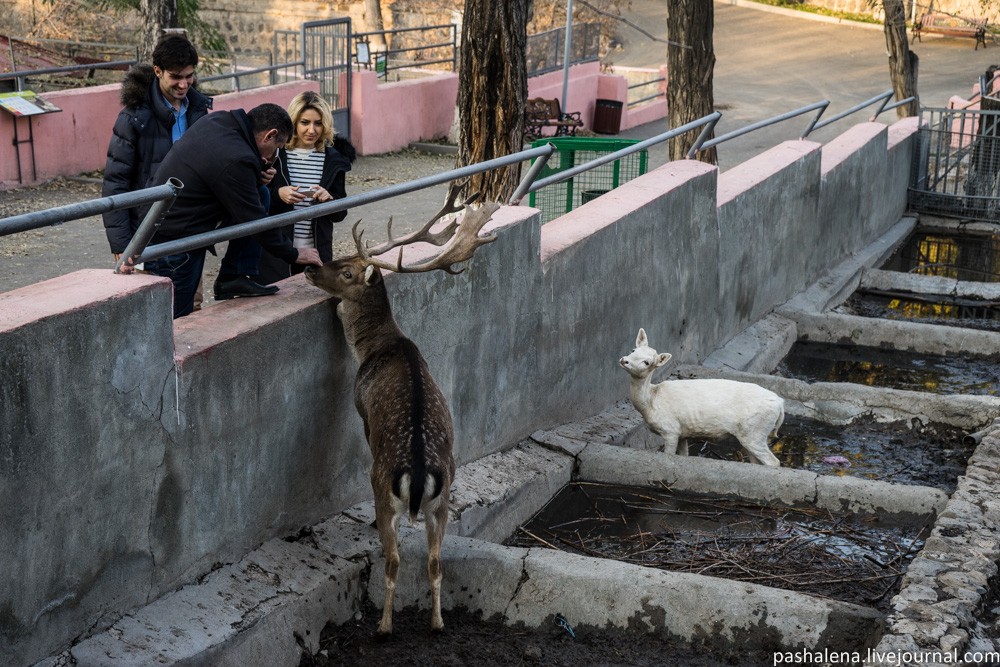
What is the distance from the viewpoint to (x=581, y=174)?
40.1 ft

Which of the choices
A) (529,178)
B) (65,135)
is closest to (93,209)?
(529,178)

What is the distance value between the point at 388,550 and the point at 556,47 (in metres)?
21.5

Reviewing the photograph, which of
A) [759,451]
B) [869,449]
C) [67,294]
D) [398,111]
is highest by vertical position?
[67,294]

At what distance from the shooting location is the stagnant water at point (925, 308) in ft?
41.0

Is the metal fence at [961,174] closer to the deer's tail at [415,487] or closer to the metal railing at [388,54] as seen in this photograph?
the metal railing at [388,54]

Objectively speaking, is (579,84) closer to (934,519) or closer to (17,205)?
(17,205)

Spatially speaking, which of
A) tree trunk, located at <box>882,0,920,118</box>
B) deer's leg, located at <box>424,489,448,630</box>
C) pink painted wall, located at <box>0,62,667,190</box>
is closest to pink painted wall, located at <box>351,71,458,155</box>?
pink painted wall, located at <box>0,62,667,190</box>

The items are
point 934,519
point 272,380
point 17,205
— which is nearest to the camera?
point 272,380

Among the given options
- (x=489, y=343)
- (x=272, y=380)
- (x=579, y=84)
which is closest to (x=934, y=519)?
(x=489, y=343)

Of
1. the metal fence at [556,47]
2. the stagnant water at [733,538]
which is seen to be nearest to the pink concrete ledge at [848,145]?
the stagnant water at [733,538]

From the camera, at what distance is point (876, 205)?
15414 millimetres

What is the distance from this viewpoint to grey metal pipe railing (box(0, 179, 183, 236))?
3.91m

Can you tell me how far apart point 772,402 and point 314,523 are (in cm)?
335

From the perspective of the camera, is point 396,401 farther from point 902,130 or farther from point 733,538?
point 902,130
